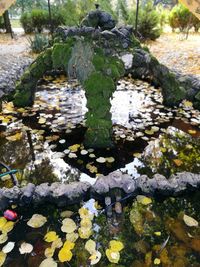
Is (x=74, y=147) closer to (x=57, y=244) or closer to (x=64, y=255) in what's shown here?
(x=57, y=244)

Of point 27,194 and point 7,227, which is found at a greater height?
point 27,194

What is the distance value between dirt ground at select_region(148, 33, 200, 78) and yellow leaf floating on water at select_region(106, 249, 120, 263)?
5.40 metres

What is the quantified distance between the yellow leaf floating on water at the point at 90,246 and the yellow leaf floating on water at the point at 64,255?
6.8 inches

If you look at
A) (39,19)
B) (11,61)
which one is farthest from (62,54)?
(39,19)

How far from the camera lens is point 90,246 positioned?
104 inches

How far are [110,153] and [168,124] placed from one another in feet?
5.09

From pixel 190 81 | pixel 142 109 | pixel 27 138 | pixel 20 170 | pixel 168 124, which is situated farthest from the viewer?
pixel 190 81

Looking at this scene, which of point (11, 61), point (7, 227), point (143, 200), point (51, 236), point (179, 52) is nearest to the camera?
point (51, 236)

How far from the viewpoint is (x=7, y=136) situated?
186 inches

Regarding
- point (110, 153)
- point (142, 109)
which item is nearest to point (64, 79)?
point (142, 109)

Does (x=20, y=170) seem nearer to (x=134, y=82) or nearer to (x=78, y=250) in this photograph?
(x=78, y=250)

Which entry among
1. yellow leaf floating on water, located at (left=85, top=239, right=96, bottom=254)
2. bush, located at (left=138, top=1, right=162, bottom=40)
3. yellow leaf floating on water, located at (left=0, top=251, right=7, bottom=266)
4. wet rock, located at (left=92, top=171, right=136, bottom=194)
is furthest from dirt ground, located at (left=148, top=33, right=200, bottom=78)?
yellow leaf floating on water, located at (left=0, top=251, right=7, bottom=266)

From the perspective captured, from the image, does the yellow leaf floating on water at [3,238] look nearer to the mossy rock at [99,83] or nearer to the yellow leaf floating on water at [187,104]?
the mossy rock at [99,83]

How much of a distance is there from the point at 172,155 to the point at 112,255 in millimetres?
2133
